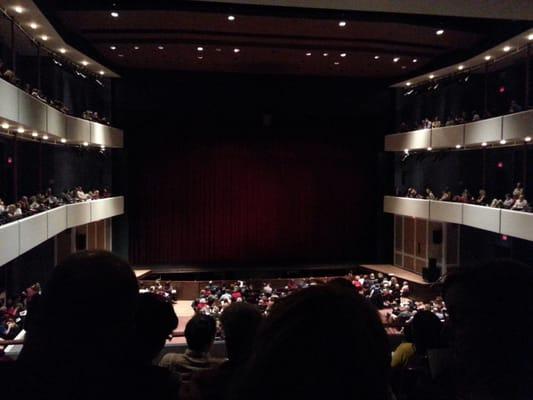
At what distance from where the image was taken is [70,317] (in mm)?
1189

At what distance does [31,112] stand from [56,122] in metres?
2.24

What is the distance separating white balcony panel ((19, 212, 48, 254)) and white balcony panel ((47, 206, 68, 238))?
34 centimetres

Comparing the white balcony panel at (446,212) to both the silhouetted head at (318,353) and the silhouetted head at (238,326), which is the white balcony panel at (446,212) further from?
the silhouetted head at (318,353)

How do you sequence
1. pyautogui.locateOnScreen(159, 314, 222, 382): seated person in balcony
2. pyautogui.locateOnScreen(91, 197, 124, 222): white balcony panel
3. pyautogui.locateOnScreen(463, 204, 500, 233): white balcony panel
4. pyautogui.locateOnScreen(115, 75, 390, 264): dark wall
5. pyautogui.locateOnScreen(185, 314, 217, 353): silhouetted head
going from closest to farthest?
pyautogui.locateOnScreen(159, 314, 222, 382): seated person in balcony → pyautogui.locateOnScreen(185, 314, 217, 353): silhouetted head → pyautogui.locateOnScreen(463, 204, 500, 233): white balcony panel → pyautogui.locateOnScreen(91, 197, 124, 222): white balcony panel → pyautogui.locateOnScreen(115, 75, 390, 264): dark wall

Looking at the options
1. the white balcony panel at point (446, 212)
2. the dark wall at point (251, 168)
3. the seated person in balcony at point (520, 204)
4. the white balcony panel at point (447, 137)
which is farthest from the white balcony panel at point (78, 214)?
the seated person in balcony at point (520, 204)

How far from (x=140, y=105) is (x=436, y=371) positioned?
1944 cm

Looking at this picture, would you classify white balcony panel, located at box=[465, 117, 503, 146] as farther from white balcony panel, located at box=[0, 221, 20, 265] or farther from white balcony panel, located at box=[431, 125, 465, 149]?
white balcony panel, located at box=[0, 221, 20, 265]

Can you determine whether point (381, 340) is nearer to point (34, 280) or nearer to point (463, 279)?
point (463, 279)

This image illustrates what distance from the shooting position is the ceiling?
12.9m

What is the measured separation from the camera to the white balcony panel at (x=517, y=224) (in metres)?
12.7

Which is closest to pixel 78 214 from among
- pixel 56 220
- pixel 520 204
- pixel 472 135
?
pixel 56 220

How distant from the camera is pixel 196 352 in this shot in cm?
330

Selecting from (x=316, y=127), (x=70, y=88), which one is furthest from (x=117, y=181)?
(x=316, y=127)

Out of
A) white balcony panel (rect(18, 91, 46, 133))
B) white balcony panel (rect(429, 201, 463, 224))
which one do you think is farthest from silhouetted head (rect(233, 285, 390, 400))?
white balcony panel (rect(429, 201, 463, 224))
